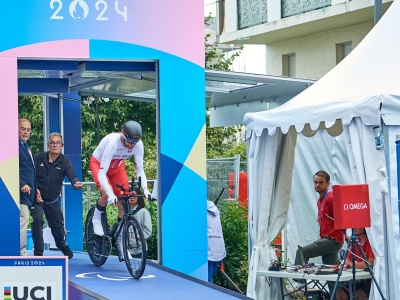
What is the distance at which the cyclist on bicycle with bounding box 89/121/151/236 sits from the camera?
40.2ft

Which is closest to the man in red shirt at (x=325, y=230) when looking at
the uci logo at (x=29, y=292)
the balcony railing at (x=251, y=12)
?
the uci logo at (x=29, y=292)

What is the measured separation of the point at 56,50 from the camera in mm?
13203

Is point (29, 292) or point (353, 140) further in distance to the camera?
point (353, 140)

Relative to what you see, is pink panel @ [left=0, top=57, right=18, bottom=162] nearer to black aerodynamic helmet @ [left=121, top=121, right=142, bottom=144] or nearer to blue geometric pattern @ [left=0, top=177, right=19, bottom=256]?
blue geometric pattern @ [left=0, top=177, right=19, bottom=256]

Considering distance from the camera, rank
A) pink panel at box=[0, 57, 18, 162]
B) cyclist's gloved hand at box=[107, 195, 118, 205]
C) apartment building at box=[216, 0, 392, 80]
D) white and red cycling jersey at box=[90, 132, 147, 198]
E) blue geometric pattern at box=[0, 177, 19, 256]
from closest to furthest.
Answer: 1. cyclist's gloved hand at box=[107, 195, 118, 205]
2. white and red cycling jersey at box=[90, 132, 147, 198]
3. blue geometric pattern at box=[0, 177, 19, 256]
4. pink panel at box=[0, 57, 18, 162]
5. apartment building at box=[216, 0, 392, 80]

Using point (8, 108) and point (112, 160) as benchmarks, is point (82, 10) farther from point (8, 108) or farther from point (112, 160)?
point (112, 160)

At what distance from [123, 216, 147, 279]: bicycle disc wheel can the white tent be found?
1.43 meters

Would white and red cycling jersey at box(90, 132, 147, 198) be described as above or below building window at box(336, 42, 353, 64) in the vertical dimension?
below

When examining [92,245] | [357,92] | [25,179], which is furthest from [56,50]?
[357,92]

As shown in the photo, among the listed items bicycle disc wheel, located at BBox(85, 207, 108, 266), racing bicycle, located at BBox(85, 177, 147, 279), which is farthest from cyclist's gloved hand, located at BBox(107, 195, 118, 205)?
bicycle disc wheel, located at BBox(85, 207, 108, 266)

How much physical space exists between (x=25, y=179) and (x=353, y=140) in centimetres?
466

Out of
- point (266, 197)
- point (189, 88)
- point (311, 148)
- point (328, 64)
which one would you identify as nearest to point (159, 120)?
point (189, 88)

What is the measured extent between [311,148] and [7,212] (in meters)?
5.14

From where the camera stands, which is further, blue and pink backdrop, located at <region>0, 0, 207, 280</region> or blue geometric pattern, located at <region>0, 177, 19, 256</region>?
blue and pink backdrop, located at <region>0, 0, 207, 280</region>
